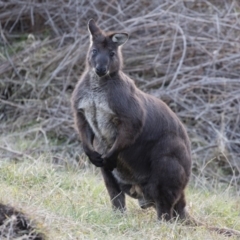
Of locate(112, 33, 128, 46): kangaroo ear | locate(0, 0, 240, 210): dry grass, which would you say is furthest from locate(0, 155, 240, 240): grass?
locate(0, 0, 240, 210): dry grass

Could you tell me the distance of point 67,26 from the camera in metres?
10.3

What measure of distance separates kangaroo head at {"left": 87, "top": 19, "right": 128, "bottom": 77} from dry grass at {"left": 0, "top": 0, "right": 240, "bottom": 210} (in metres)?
2.89

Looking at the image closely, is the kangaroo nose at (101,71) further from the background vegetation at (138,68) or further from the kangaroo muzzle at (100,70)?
the background vegetation at (138,68)

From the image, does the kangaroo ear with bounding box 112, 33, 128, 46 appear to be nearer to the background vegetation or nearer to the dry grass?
the background vegetation

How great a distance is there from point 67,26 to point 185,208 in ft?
16.3

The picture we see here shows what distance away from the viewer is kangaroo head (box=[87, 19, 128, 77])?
5.61 meters

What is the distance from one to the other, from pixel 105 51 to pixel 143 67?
3.92 meters

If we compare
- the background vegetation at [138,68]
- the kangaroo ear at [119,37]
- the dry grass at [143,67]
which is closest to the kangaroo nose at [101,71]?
the kangaroo ear at [119,37]

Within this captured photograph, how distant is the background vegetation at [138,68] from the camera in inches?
345

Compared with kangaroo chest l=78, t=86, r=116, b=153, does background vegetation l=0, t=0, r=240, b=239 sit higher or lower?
lower

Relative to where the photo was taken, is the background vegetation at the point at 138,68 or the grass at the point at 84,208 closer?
the grass at the point at 84,208

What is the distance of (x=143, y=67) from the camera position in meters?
9.59

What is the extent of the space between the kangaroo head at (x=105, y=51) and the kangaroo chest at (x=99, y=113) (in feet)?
0.58

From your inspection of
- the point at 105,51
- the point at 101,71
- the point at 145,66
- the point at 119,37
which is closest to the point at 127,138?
the point at 101,71
